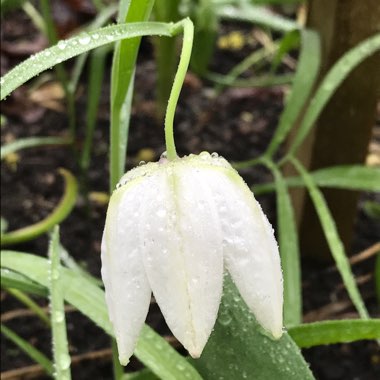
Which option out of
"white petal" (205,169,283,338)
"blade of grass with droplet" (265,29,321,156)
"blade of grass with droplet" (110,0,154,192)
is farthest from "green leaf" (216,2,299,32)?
"white petal" (205,169,283,338)

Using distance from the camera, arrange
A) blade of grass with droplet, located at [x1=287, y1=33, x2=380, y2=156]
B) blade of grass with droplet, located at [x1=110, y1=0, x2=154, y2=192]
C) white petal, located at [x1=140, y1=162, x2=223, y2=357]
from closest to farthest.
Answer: white petal, located at [x1=140, y1=162, x2=223, y2=357], blade of grass with droplet, located at [x1=110, y1=0, x2=154, y2=192], blade of grass with droplet, located at [x1=287, y1=33, x2=380, y2=156]

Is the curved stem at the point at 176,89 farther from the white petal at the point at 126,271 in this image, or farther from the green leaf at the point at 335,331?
the green leaf at the point at 335,331

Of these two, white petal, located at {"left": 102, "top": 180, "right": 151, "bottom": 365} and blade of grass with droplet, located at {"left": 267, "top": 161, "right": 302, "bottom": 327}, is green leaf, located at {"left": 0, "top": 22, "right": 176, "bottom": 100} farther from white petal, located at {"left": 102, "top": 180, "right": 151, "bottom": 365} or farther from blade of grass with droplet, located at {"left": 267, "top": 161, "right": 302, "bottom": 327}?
blade of grass with droplet, located at {"left": 267, "top": 161, "right": 302, "bottom": 327}

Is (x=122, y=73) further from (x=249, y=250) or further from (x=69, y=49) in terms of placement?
(x=249, y=250)

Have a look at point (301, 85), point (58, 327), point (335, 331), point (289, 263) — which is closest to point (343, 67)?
point (301, 85)

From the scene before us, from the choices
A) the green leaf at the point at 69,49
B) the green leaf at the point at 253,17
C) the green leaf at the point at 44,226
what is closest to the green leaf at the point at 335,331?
the green leaf at the point at 69,49

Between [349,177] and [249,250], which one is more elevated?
[349,177]
